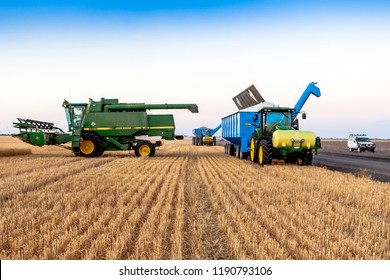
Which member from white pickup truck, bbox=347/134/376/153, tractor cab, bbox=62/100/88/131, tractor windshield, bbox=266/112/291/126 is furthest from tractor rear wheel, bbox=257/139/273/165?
white pickup truck, bbox=347/134/376/153

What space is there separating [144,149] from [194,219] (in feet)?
49.5

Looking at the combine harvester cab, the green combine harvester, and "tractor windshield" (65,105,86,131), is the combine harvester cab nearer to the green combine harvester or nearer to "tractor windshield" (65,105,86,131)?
the green combine harvester

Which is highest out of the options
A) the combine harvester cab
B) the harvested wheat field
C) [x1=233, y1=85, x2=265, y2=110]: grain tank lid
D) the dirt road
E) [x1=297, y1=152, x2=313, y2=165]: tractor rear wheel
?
[x1=233, y1=85, x2=265, y2=110]: grain tank lid

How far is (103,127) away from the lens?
20.5m

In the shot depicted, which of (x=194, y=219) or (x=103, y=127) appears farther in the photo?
(x=103, y=127)

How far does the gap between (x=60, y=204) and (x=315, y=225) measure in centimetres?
492

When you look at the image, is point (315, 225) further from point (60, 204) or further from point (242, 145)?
point (242, 145)

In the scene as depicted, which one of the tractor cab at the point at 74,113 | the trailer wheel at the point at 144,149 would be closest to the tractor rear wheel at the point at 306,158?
the trailer wheel at the point at 144,149

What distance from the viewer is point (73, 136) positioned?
2048 centimetres

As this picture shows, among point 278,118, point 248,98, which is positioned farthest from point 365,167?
point 248,98

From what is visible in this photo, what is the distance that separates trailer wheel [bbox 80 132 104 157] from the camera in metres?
20.5

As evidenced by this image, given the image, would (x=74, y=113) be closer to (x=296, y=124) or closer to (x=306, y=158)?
(x=296, y=124)

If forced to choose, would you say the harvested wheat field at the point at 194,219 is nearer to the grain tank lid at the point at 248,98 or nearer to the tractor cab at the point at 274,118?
the tractor cab at the point at 274,118
